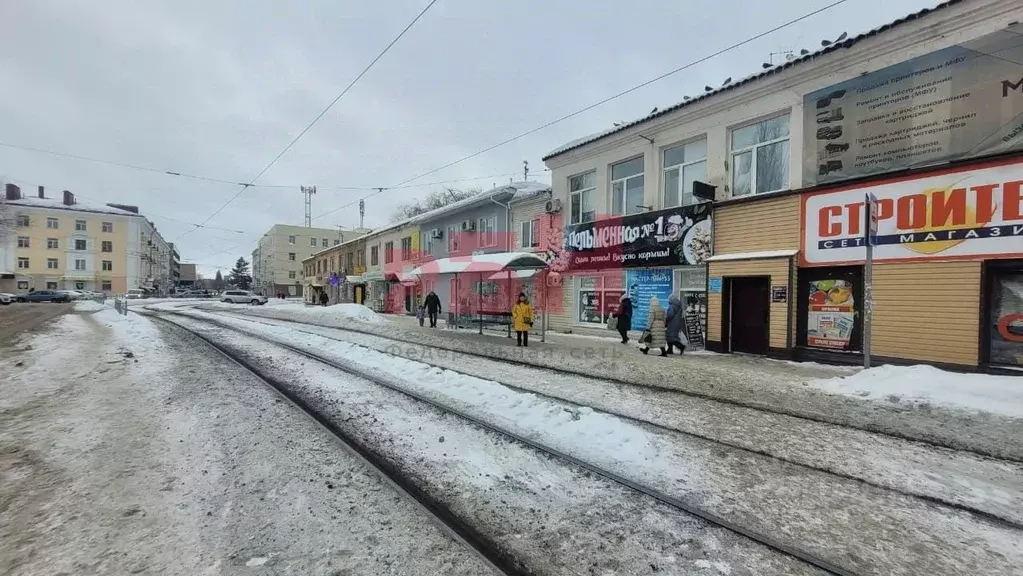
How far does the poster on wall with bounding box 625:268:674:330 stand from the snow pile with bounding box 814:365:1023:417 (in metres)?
6.76

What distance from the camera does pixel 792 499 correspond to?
11.7ft

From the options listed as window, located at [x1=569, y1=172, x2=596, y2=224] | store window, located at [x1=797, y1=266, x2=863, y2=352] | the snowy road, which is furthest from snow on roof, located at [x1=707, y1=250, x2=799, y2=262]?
the snowy road

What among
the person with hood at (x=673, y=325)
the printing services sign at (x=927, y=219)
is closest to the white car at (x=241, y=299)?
the person with hood at (x=673, y=325)

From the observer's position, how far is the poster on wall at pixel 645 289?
14.8 metres

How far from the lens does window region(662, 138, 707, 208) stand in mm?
14070

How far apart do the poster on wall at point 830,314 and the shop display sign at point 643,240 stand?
3063 mm

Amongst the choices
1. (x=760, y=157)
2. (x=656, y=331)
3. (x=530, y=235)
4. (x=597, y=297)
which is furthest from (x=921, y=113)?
(x=530, y=235)

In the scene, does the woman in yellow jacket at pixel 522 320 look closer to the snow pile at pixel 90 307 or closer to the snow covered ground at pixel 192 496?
the snow covered ground at pixel 192 496

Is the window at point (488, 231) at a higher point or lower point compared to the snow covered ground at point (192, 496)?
higher

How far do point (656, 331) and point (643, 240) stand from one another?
4434 millimetres

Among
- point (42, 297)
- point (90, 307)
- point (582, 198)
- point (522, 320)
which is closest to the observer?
point (522, 320)

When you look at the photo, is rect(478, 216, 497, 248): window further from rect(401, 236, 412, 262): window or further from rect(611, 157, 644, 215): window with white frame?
rect(401, 236, 412, 262): window

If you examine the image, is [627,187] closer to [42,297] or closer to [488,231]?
[488,231]

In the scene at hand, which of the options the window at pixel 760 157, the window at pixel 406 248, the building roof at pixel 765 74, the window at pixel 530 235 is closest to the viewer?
the building roof at pixel 765 74
